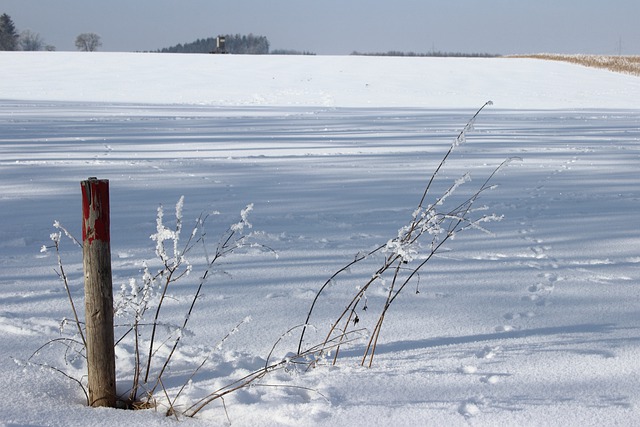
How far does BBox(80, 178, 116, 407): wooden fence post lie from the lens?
2320 millimetres

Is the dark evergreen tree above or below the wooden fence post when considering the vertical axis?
above

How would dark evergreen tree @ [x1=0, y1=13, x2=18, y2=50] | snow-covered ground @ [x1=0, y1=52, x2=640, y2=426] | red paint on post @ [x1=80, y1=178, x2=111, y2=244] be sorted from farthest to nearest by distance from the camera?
dark evergreen tree @ [x1=0, y1=13, x2=18, y2=50] → snow-covered ground @ [x1=0, y1=52, x2=640, y2=426] → red paint on post @ [x1=80, y1=178, x2=111, y2=244]

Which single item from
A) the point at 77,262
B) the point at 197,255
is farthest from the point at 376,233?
the point at 77,262

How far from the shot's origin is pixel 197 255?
451 cm

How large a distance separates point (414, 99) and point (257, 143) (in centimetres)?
1131

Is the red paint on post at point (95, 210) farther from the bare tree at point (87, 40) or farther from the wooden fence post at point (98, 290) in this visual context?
the bare tree at point (87, 40)

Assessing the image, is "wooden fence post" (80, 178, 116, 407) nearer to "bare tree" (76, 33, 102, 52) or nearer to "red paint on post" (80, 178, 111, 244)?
"red paint on post" (80, 178, 111, 244)

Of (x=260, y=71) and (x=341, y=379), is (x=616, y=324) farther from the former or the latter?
(x=260, y=71)

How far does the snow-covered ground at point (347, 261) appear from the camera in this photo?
255 centimetres

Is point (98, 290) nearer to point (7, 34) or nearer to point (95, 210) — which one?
point (95, 210)

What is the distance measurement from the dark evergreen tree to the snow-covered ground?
7290 centimetres

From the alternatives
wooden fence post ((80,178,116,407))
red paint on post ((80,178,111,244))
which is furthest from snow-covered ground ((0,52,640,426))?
red paint on post ((80,178,111,244))

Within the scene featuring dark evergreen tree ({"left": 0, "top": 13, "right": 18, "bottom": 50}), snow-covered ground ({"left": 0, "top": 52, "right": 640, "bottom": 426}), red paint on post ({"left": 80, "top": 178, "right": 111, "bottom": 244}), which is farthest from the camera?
dark evergreen tree ({"left": 0, "top": 13, "right": 18, "bottom": 50})

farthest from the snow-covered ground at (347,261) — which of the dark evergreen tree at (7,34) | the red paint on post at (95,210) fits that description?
the dark evergreen tree at (7,34)
